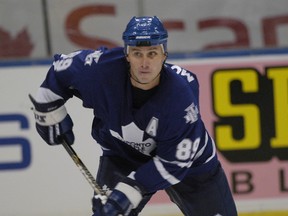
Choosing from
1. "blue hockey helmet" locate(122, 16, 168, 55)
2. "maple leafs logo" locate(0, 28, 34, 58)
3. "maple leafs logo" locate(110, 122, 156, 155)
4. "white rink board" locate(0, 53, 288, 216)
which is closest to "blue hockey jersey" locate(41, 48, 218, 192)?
"maple leafs logo" locate(110, 122, 156, 155)

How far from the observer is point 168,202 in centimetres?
341

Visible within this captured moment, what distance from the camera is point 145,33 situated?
87.7 inches

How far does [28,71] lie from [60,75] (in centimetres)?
86

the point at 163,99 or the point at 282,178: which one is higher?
the point at 163,99

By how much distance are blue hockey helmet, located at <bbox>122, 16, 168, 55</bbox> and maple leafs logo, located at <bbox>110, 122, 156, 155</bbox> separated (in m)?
0.26

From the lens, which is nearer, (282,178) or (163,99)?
(163,99)

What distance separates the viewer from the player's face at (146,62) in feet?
7.32

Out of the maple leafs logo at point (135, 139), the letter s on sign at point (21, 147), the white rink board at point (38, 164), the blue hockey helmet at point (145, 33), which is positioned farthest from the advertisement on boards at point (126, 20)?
the blue hockey helmet at point (145, 33)

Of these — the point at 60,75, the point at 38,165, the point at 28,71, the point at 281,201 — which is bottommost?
the point at 281,201

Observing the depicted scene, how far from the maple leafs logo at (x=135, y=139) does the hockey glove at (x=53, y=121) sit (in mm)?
215

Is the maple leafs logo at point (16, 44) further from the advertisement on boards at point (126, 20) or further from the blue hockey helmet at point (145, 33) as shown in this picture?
the blue hockey helmet at point (145, 33)

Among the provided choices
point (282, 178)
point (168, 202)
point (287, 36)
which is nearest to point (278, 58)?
point (287, 36)

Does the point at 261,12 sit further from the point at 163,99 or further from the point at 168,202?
the point at 163,99

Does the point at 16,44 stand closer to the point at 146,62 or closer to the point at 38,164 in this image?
the point at 38,164
